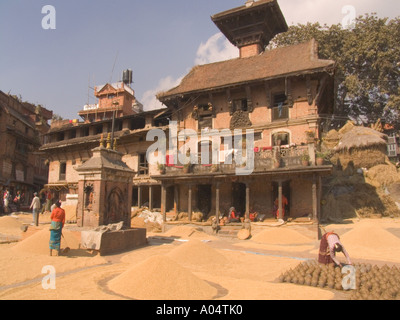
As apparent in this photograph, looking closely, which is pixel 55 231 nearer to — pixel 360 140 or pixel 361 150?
pixel 361 150

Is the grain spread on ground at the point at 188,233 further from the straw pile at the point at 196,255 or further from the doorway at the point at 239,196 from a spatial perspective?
the straw pile at the point at 196,255

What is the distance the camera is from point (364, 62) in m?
32.5

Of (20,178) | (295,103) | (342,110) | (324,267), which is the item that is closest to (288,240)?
(324,267)

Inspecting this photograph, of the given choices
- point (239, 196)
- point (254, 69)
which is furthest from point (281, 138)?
point (254, 69)

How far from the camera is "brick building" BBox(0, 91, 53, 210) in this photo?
34.8 meters

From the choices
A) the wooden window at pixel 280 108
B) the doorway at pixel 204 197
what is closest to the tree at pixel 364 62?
the wooden window at pixel 280 108

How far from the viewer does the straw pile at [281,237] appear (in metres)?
15.0

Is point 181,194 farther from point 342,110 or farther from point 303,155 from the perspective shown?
point 342,110

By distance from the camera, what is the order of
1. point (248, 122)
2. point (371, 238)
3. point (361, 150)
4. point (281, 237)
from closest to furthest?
point (371, 238), point (281, 237), point (248, 122), point (361, 150)

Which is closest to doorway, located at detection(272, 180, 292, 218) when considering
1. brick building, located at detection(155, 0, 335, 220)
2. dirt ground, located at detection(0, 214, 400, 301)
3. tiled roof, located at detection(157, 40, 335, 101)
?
brick building, located at detection(155, 0, 335, 220)

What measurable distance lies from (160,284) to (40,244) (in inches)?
236

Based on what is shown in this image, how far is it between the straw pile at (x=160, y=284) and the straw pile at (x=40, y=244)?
14.7 ft

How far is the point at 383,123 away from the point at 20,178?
40534mm
